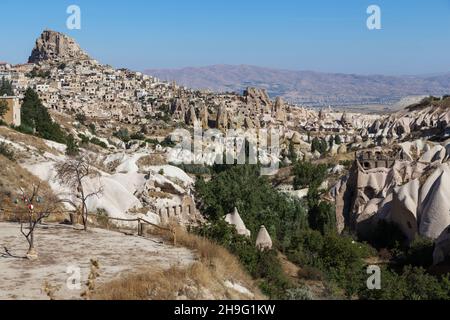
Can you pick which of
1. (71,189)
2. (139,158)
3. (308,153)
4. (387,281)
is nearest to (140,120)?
(308,153)

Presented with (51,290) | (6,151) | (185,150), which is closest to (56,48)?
(185,150)

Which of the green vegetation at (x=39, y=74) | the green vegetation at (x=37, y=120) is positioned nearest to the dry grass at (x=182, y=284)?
the green vegetation at (x=37, y=120)

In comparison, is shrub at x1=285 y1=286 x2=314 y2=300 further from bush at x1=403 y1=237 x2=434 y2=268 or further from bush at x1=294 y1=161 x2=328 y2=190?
bush at x1=294 y1=161 x2=328 y2=190

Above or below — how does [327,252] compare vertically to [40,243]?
below

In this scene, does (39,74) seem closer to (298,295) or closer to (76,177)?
(76,177)

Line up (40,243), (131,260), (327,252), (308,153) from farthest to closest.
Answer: (308,153) < (327,252) < (40,243) < (131,260)
